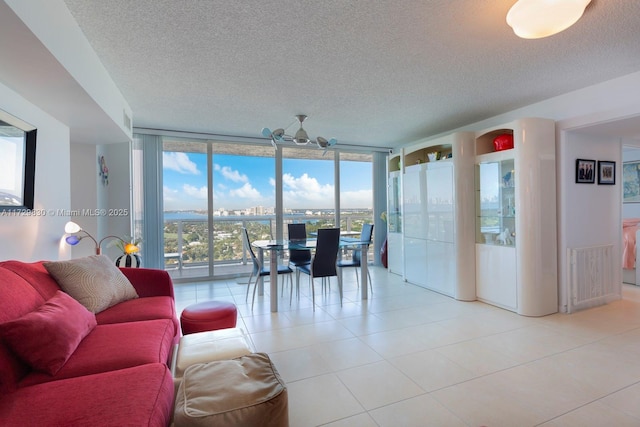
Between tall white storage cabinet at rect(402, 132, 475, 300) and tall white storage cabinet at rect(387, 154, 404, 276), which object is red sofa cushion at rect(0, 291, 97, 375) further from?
tall white storage cabinet at rect(387, 154, 404, 276)

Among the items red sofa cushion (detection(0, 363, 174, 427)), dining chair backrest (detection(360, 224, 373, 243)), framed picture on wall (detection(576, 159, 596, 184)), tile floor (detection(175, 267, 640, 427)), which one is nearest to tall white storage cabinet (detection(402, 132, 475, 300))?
tile floor (detection(175, 267, 640, 427))

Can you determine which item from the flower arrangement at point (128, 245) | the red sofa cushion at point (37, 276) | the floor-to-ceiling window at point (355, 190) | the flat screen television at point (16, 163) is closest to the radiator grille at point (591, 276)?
the floor-to-ceiling window at point (355, 190)

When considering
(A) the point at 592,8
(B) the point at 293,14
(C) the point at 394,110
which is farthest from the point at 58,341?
(C) the point at 394,110

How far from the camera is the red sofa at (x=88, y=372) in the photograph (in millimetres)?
1086

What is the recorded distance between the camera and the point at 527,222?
10.5 feet

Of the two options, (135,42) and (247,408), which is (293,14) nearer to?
(135,42)

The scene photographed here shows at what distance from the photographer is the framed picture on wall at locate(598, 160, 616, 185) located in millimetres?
3516

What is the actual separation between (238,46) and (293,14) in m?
0.57

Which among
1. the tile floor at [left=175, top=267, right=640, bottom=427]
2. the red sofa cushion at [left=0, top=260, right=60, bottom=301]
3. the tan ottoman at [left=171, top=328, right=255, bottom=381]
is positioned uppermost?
the red sofa cushion at [left=0, top=260, right=60, bottom=301]

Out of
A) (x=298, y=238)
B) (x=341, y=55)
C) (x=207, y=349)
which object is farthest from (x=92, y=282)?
(x=298, y=238)

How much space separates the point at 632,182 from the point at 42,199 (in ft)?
28.4

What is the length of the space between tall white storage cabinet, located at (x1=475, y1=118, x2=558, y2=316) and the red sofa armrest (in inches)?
136

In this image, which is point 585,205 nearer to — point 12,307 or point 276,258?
point 276,258

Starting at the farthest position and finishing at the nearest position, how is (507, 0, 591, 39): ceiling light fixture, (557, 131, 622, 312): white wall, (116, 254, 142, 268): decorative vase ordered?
(116, 254, 142, 268): decorative vase, (557, 131, 622, 312): white wall, (507, 0, 591, 39): ceiling light fixture
